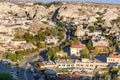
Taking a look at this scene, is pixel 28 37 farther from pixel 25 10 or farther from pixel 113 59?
pixel 25 10

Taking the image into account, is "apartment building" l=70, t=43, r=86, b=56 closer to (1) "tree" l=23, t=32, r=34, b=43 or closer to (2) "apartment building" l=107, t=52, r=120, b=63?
(2) "apartment building" l=107, t=52, r=120, b=63

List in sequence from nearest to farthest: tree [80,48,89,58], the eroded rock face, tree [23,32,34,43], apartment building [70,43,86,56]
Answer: tree [80,48,89,58] < apartment building [70,43,86,56] < tree [23,32,34,43] < the eroded rock face

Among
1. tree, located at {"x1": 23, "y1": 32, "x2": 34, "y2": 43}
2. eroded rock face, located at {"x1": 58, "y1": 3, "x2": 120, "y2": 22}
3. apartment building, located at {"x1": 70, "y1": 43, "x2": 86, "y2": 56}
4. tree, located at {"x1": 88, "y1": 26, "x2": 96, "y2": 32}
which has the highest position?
apartment building, located at {"x1": 70, "y1": 43, "x2": 86, "y2": 56}

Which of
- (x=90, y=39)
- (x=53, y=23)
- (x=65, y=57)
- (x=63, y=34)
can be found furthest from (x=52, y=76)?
(x=53, y=23)

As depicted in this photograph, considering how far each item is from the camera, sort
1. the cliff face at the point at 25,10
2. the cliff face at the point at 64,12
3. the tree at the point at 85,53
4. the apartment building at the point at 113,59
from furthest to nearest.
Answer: the cliff face at the point at 25,10
the cliff face at the point at 64,12
the tree at the point at 85,53
the apartment building at the point at 113,59

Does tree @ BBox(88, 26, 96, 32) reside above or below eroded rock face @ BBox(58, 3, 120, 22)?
above

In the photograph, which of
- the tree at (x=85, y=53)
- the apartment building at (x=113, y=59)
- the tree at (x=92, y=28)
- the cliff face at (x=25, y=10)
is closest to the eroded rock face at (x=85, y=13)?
the cliff face at (x=25, y=10)

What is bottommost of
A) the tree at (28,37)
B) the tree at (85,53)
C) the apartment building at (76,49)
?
the tree at (28,37)

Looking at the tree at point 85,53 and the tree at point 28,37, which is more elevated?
the tree at point 85,53

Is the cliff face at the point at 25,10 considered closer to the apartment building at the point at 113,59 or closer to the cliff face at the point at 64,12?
the cliff face at the point at 64,12

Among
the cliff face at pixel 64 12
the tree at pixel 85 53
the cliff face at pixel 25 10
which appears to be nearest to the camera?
the tree at pixel 85 53

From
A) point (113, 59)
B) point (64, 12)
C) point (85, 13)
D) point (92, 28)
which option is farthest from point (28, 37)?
point (85, 13)

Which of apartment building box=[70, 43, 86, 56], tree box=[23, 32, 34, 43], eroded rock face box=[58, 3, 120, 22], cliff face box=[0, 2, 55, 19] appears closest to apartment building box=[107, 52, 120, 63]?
apartment building box=[70, 43, 86, 56]
